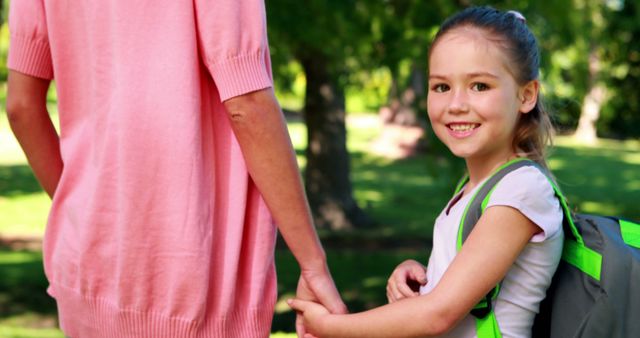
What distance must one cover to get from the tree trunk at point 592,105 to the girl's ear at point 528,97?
25165mm

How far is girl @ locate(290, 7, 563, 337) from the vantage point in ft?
5.61

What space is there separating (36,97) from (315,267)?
0.76 meters

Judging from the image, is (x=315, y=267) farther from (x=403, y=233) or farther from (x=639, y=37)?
(x=639, y=37)

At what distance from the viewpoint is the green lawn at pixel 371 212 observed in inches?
305

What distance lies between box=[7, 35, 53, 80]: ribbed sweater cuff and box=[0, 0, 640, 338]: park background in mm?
1218

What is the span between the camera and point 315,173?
11.9 metres

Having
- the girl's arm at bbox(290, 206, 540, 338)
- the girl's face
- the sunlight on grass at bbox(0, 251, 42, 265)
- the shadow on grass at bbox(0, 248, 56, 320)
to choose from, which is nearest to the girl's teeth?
the girl's face

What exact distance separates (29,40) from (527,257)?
1189mm

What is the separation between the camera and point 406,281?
2.00 m

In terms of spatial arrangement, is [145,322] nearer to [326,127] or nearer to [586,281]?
[586,281]

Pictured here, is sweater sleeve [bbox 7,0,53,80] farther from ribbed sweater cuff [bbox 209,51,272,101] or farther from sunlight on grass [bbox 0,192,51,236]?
sunlight on grass [bbox 0,192,51,236]

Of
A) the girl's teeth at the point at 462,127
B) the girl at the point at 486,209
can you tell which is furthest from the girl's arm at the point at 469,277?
the girl's teeth at the point at 462,127

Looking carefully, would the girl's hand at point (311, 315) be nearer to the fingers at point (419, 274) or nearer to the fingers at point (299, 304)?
the fingers at point (299, 304)

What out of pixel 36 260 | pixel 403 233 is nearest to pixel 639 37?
pixel 403 233
